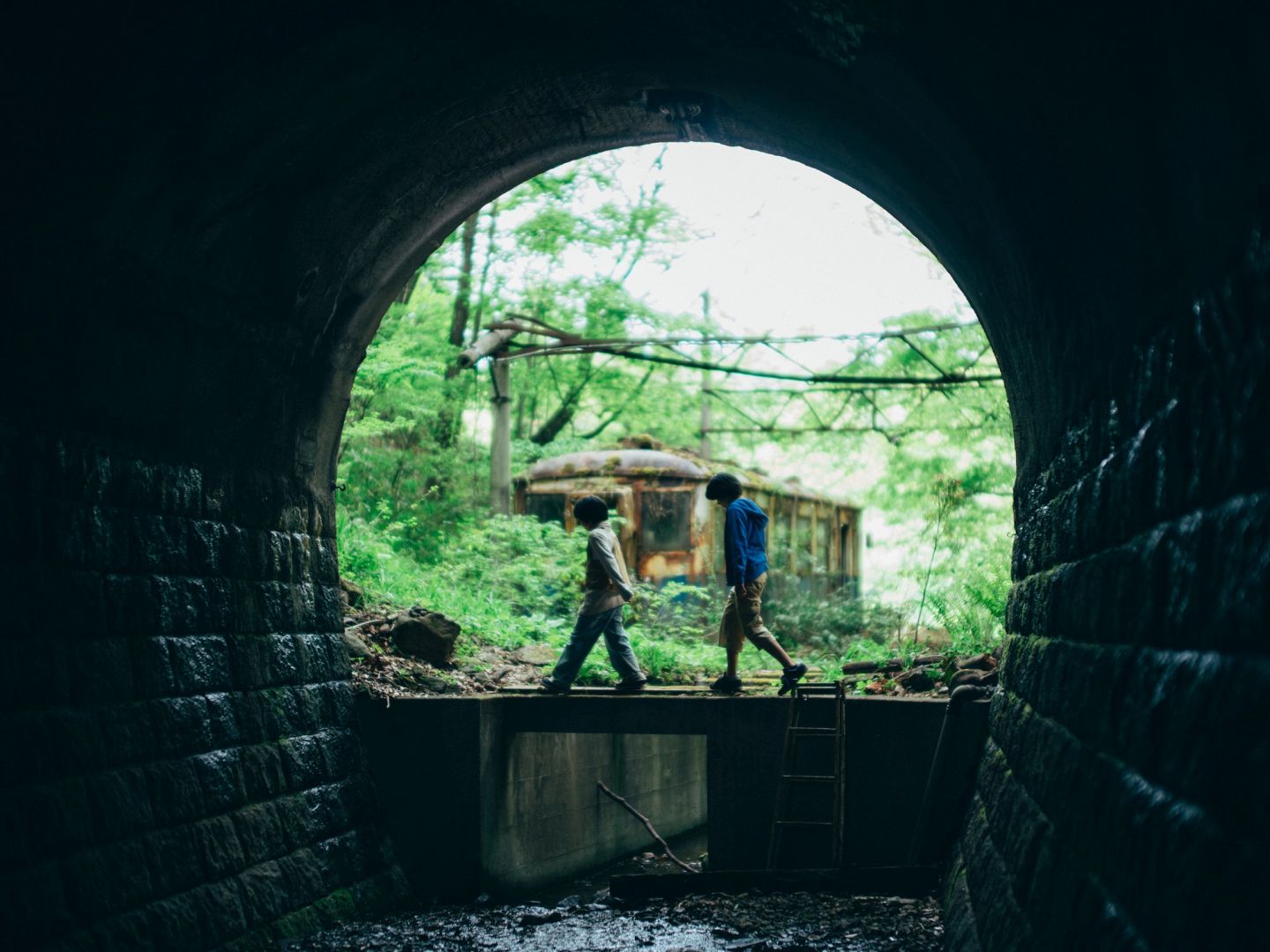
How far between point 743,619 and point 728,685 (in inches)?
23.4

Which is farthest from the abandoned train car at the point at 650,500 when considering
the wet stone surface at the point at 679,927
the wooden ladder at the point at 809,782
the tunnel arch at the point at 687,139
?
the wet stone surface at the point at 679,927

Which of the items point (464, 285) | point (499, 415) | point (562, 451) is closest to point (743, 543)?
point (499, 415)

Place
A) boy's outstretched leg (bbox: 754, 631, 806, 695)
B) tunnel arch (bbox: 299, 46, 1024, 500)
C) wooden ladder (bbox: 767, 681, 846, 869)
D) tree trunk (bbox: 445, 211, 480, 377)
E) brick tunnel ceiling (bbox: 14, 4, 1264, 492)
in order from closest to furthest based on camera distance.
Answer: brick tunnel ceiling (bbox: 14, 4, 1264, 492) < tunnel arch (bbox: 299, 46, 1024, 500) < wooden ladder (bbox: 767, 681, 846, 869) < boy's outstretched leg (bbox: 754, 631, 806, 695) < tree trunk (bbox: 445, 211, 480, 377)

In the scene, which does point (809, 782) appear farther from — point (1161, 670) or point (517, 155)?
point (1161, 670)

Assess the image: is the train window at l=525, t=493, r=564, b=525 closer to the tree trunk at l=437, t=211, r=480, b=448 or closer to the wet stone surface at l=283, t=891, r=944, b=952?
the tree trunk at l=437, t=211, r=480, b=448

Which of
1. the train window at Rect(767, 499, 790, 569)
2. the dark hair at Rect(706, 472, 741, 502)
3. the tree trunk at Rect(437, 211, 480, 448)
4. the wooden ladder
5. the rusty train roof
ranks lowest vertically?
Result: the wooden ladder

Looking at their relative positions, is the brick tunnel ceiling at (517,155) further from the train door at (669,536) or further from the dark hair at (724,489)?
the train door at (669,536)

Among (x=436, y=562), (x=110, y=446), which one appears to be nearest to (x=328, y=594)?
(x=110, y=446)

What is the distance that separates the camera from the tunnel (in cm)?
298

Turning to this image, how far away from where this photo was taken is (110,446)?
655 centimetres

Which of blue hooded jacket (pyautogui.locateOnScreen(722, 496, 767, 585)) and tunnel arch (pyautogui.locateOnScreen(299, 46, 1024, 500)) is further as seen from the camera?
blue hooded jacket (pyautogui.locateOnScreen(722, 496, 767, 585))

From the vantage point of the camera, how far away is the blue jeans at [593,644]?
384 inches

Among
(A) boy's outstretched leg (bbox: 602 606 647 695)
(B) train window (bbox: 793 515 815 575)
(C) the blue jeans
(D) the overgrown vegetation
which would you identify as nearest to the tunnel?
(C) the blue jeans

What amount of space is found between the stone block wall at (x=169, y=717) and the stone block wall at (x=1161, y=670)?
423 cm
